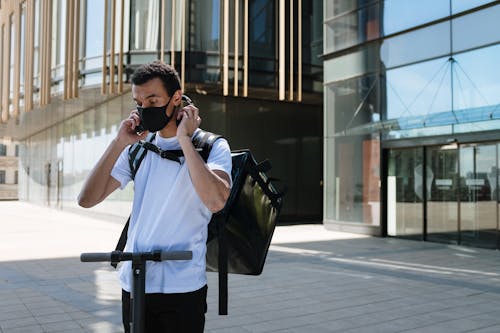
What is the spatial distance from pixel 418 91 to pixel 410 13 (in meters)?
2.06

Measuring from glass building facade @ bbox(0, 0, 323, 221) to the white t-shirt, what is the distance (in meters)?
14.0

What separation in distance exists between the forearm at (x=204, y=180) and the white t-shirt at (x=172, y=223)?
102mm

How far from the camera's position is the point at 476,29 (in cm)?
1202

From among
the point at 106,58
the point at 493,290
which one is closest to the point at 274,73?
the point at 106,58

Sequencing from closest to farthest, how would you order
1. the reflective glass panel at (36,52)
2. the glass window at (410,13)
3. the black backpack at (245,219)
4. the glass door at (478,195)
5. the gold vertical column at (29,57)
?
the black backpack at (245,219) < the glass door at (478,195) < the glass window at (410,13) < the gold vertical column at (29,57) < the reflective glass panel at (36,52)

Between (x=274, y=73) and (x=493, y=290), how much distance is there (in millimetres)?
12008

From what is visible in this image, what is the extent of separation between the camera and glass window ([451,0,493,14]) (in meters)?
12.0

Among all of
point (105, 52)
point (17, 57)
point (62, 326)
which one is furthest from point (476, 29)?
point (17, 57)

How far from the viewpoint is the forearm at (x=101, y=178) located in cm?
213

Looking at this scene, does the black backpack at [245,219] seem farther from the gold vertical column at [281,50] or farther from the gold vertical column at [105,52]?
the gold vertical column at [105,52]

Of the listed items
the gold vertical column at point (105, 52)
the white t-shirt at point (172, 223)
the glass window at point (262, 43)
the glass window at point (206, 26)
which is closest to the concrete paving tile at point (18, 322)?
the white t-shirt at point (172, 223)

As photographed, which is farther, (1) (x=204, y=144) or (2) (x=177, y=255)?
(1) (x=204, y=144)

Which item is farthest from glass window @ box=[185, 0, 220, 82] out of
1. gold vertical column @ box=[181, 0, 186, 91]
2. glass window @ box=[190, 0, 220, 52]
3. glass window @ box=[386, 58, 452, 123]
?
glass window @ box=[386, 58, 452, 123]

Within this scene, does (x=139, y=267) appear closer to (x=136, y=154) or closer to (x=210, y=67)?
(x=136, y=154)
